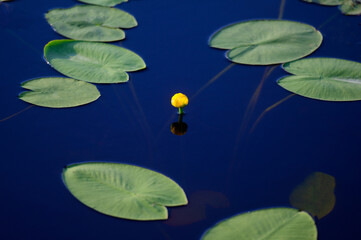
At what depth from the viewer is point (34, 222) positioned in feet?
6.24

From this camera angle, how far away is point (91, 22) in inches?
118

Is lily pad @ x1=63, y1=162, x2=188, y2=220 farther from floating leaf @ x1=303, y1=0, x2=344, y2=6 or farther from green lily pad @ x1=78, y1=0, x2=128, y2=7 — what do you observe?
floating leaf @ x1=303, y1=0, x2=344, y2=6

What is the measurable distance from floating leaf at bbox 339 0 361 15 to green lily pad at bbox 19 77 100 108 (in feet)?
6.51

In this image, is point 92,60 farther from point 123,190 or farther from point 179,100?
point 123,190

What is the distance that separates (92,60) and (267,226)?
4.84ft

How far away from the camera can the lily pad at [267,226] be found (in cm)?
179

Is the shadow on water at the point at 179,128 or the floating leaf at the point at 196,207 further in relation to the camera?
the shadow on water at the point at 179,128

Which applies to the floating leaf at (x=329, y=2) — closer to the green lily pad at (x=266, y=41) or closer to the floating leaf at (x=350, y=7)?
the floating leaf at (x=350, y=7)

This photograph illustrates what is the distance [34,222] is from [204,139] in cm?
92

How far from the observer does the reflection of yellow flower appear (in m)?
2.32

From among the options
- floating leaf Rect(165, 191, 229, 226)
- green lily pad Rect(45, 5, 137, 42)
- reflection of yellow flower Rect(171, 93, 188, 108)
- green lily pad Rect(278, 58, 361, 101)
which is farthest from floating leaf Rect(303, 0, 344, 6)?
floating leaf Rect(165, 191, 229, 226)

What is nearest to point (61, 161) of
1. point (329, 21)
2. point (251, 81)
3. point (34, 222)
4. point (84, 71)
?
point (34, 222)

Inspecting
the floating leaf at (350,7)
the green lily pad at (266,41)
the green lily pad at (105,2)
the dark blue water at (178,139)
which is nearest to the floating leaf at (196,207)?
the dark blue water at (178,139)

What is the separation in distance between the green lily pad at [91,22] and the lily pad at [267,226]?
156 cm
